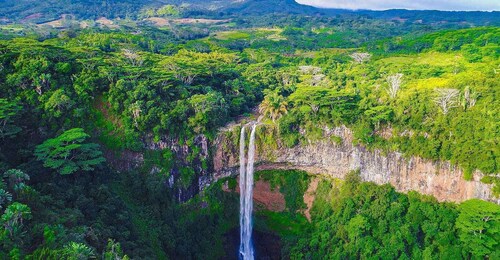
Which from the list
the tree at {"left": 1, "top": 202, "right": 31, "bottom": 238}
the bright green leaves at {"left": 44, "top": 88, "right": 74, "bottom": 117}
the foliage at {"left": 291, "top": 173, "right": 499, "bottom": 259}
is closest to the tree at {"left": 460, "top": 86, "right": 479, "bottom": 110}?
the foliage at {"left": 291, "top": 173, "right": 499, "bottom": 259}

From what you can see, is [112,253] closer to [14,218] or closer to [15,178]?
[14,218]

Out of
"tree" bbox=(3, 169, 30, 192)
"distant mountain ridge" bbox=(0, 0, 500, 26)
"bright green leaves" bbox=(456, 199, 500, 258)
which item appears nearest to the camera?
"tree" bbox=(3, 169, 30, 192)

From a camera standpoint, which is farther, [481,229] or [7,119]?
[7,119]

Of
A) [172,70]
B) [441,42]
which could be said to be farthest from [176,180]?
[441,42]

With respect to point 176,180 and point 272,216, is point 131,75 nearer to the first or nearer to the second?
point 176,180

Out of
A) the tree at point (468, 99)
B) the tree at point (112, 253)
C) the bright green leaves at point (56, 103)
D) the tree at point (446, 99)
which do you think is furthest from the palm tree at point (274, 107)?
the tree at point (112, 253)

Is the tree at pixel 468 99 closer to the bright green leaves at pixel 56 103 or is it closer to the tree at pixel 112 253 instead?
the tree at pixel 112 253

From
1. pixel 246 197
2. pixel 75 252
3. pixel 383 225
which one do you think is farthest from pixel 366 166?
pixel 75 252

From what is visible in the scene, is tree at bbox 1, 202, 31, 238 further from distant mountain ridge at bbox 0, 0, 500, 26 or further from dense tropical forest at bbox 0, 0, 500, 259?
distant mountain ridge at bbox 0, 0, 500, 26
